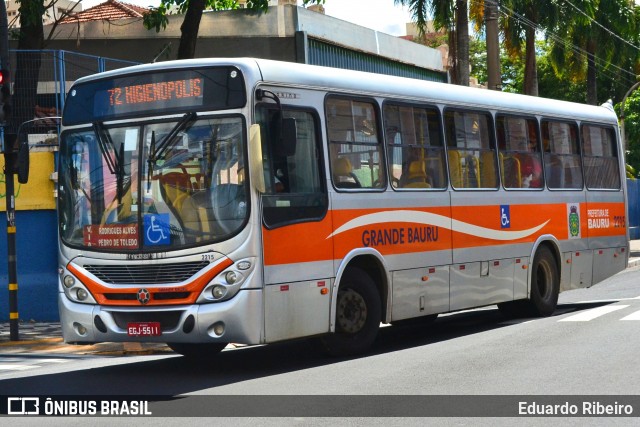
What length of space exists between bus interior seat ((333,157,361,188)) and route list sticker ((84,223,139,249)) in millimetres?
2316

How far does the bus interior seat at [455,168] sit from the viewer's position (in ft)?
49.8

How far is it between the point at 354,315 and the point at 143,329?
8.34 feet

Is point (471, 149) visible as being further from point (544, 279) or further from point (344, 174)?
point (344, 174)

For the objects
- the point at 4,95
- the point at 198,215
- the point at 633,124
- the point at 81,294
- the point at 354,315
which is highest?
the point at 633,124

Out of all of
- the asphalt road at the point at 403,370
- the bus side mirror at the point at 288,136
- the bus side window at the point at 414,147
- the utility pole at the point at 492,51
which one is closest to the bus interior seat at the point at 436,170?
the bus side window at the point at 414,147

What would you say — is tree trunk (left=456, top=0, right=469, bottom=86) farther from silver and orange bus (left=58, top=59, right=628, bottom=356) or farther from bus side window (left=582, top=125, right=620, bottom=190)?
silver and orange bus (left=58, top=59, right=628, bottom=356)

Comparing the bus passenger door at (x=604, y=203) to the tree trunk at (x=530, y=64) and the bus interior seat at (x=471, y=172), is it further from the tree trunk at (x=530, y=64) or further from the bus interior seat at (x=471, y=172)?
the tree trunk at (x=530, y=64)

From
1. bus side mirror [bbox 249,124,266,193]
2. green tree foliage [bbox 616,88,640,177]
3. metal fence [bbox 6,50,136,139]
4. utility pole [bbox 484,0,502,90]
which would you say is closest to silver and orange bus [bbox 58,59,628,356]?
bus side mirror [bbox 249,124,266,193]

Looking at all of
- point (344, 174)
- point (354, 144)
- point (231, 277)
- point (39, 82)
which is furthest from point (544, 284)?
point (39, 82)

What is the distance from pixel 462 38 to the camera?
32312 mm

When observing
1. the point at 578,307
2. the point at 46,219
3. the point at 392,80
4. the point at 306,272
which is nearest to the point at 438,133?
the point at 392,80

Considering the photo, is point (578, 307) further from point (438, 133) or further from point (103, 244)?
point (103, 244)

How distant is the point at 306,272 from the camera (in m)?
12.2

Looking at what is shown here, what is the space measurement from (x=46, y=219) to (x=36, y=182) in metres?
0.64
